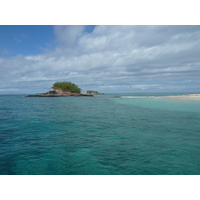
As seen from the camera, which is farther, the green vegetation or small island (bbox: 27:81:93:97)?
the green vegetation

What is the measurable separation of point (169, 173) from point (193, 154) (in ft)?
8.83

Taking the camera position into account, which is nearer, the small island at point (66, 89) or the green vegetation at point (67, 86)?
the small island at point (66, 89)

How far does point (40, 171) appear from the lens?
247 inches

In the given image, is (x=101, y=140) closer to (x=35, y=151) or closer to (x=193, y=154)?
(x=35, y=151)

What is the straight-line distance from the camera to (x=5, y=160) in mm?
7348

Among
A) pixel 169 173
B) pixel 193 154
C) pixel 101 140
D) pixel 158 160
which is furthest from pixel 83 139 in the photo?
pixel 193 154

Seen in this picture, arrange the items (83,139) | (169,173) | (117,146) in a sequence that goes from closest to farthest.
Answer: (169,173), (117,146), (83,139)

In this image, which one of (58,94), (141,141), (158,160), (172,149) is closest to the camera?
(158,160)

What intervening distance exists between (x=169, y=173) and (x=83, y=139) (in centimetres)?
626

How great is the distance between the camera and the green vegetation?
123 meters

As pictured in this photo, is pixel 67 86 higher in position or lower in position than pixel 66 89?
higher

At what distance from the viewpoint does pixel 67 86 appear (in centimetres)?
12625

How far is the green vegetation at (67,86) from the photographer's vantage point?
123 meters

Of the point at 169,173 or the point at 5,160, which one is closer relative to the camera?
the point at 169,173
